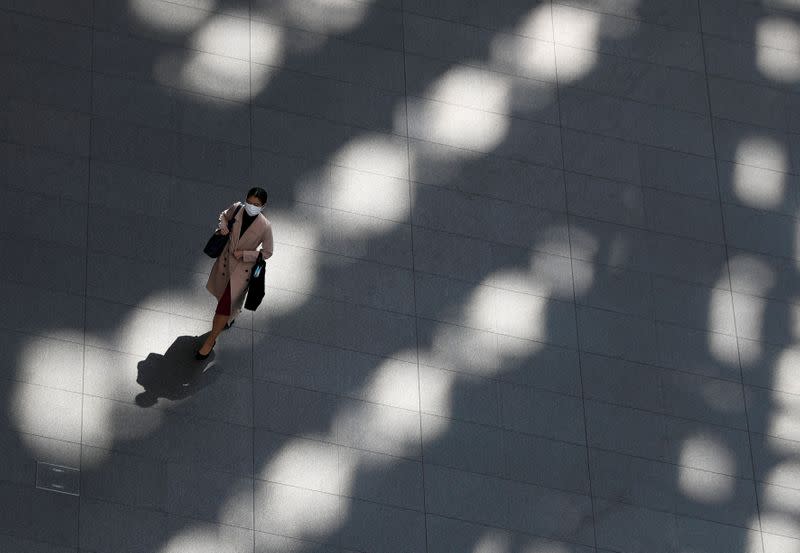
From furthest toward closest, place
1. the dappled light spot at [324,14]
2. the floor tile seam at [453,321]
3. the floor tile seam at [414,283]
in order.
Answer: the dappled light spot at [324,14] → the floor tile seam at [453,321] → the floor tile seam at [414,283]

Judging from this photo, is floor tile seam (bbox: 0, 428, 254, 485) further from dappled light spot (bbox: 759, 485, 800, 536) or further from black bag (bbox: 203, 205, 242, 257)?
dappled light spot (bbox: 759, 485, 800, 536)

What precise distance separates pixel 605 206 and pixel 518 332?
2.36 meters

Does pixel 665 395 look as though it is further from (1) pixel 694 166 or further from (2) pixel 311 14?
(2) pixel 311 14

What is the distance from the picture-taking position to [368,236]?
16.1 metres

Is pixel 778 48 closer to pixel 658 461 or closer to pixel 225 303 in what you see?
pixel 658 461

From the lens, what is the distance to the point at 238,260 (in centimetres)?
1391

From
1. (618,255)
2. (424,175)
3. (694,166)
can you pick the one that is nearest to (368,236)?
(424,175)

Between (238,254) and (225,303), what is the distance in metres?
0.61

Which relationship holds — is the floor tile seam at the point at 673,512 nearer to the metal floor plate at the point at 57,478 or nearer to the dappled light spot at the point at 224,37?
the metal floor plate at the point at 57,478

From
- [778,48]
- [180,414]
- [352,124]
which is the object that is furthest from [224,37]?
[778,48]

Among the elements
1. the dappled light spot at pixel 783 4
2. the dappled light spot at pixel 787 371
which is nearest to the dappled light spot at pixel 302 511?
the dappled light spot at pixel 787 371

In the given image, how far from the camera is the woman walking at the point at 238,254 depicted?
539 inches

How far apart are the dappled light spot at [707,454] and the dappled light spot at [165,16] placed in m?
7.91

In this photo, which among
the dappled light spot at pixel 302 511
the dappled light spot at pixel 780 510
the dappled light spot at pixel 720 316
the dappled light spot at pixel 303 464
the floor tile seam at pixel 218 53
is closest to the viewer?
the dappled light spot at pixel 302 511
